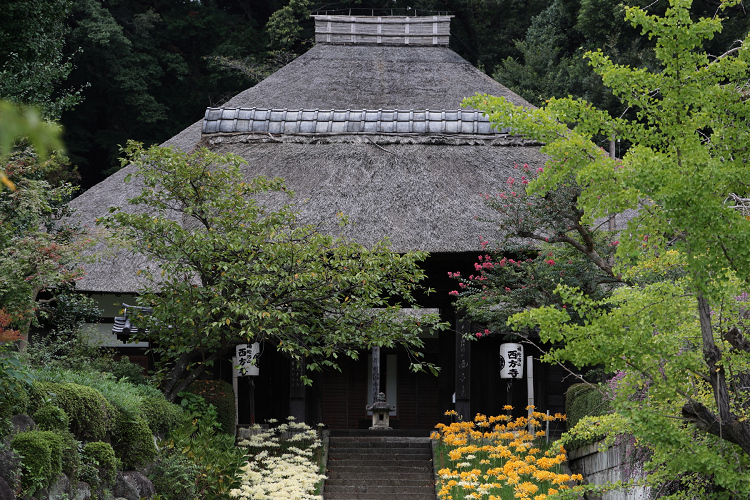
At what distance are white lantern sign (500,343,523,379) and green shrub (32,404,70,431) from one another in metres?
8.33

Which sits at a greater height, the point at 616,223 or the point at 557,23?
the point at 557,23

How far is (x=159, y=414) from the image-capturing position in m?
9.38

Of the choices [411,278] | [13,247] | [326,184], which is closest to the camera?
[13,247]

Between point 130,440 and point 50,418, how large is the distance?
183 centimetres

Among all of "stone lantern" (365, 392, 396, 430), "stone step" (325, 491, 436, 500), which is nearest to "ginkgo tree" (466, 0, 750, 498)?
"stone step" (325, 491, 436, 500)

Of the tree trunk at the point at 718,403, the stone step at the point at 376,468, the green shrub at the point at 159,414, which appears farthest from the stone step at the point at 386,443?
the tree trunk at the point at 718,403

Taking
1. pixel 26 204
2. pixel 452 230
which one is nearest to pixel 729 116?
pixel 452 230

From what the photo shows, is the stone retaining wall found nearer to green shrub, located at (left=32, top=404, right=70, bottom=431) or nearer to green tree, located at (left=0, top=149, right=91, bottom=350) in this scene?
green shrub, located at (left=32, top=404, right=70, bottom=431)

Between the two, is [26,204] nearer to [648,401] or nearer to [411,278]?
[411,278]

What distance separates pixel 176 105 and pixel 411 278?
56.2 ft

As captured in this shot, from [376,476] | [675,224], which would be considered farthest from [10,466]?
[376,476]

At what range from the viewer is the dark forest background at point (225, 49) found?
70.4ft

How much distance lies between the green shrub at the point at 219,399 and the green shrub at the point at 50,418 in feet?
17.2

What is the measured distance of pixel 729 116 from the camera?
6.05 meters
